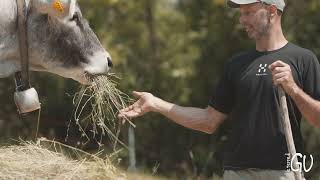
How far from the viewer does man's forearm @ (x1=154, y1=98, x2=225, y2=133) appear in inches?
178

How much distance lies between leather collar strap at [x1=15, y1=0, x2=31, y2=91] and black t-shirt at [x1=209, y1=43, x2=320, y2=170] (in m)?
1.54

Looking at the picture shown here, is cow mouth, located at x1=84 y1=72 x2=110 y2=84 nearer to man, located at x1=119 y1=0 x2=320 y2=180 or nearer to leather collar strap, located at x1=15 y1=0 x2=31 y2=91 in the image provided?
leather collar strap, located at x1=15 y1=0 x2=31 y2=91

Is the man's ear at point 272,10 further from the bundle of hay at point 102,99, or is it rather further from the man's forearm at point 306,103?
the bundle of hay at point 102,99

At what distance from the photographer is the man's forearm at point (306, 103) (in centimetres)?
388

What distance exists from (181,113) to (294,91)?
92 centimetres

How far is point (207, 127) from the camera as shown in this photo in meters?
4.53

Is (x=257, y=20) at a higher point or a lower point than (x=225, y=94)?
higher

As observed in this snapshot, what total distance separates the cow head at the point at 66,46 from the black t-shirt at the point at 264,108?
124 centimetres

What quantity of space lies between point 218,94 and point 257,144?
1.48 feet

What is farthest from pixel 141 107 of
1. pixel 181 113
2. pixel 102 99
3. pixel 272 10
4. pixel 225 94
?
pixel 272 10

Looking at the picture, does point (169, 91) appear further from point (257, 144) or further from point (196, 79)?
point (257, 144)

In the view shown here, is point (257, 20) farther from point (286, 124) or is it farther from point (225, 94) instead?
point (286, 124)

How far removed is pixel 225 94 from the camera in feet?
14.3

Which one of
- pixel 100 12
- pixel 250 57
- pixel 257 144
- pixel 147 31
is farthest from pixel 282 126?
pixel 147 31
